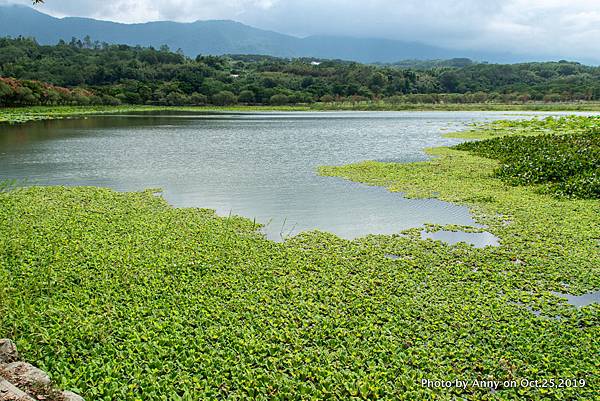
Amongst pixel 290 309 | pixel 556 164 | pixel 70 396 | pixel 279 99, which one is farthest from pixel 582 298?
pixel 279 99

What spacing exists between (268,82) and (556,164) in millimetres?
→ 125231

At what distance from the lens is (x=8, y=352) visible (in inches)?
248

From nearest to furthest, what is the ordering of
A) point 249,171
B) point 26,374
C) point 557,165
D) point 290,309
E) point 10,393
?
point 10,393 < point 26,374 < point 290,309 < point 557,165 < point 249,171

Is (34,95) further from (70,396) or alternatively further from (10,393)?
(10,393)

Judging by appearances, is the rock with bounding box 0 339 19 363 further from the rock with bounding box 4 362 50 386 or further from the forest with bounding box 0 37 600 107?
the forest with bounding box 0 37 600 107

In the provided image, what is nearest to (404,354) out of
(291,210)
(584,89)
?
(291,210)

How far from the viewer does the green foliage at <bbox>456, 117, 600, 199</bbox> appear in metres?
17.0

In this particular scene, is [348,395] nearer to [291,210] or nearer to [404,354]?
[404,354]

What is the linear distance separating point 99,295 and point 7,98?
82382 millimetres

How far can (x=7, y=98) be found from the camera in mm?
76500

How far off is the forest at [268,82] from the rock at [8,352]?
92.7 m

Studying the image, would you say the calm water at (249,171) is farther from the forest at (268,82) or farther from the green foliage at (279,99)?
the green foliage at (279,99)

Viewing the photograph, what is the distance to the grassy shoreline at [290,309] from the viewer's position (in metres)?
6.25

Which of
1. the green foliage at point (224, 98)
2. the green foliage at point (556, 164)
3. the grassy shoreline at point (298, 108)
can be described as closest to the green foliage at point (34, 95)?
the grassy shoreline at point (298, 108)
